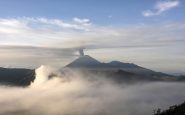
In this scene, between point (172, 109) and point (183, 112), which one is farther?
point (172, 109)
